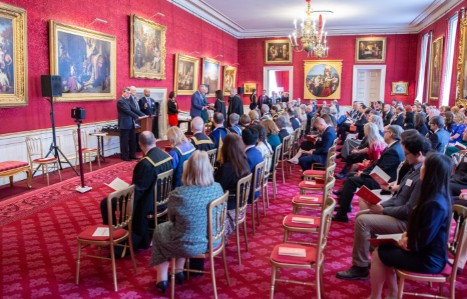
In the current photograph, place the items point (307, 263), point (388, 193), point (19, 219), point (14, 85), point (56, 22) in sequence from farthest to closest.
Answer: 1. point (56, 22)
2. point (14, 85)
3. point (19, 219)
4. point (388, 193)
5. point (307, 263)

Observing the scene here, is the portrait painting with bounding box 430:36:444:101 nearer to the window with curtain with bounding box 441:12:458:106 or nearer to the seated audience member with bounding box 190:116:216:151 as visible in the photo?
the window with curtain with bounding box 441:12:458:106

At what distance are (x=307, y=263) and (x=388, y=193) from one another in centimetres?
231

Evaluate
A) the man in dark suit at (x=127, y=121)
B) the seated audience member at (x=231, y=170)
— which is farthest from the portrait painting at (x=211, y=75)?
the seated audience member at (x=231, y=170)

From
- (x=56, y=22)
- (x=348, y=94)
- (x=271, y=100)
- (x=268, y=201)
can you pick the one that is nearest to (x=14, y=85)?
(x=56, y=22)

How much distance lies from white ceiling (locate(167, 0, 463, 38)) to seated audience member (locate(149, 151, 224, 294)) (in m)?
11.3

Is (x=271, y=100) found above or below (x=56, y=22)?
below

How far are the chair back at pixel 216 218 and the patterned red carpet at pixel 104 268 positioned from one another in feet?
2.00

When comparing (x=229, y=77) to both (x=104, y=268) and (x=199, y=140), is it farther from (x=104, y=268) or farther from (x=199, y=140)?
(x=104, y=268)

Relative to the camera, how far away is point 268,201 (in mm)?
6293

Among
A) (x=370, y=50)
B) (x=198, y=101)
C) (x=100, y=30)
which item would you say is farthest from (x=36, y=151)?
(x=370, y=50)

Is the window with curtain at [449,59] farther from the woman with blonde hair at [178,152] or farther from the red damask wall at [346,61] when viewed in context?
the woman with blonde hair at [178,152]

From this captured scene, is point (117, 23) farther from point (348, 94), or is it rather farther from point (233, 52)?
point (348, 94)

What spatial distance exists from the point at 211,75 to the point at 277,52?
5.83 meters

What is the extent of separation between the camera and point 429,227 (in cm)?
268
